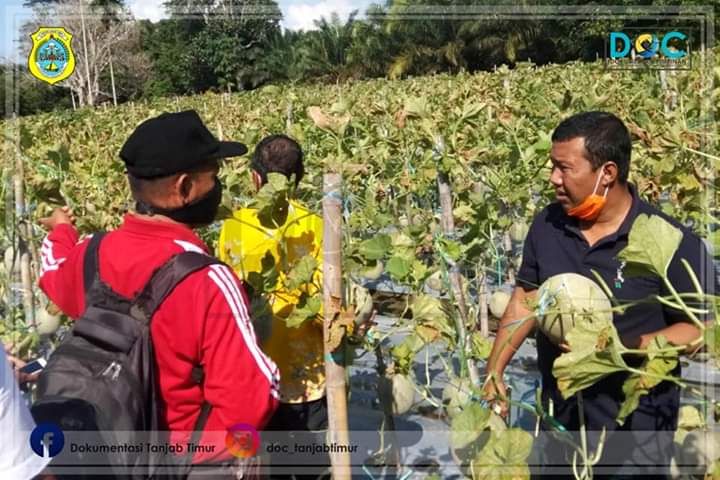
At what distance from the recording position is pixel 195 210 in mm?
1663

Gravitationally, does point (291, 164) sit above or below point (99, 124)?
below

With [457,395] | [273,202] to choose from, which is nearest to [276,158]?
[273,202]

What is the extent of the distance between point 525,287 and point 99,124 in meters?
12.9

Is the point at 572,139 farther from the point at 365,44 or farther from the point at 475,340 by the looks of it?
the point at 365,44

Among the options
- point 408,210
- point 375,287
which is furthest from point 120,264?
point 375,287

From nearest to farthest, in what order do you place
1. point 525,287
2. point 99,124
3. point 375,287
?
point 525,287 → point 375,287 → point 99,124

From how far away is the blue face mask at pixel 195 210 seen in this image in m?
1.63

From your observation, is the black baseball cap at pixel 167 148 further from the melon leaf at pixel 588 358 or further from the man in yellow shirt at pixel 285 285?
the melon leaf at pixel 588 358

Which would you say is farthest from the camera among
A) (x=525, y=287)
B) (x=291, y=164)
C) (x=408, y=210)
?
(x=408, y=210)

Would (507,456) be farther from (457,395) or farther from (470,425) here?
(457,395)

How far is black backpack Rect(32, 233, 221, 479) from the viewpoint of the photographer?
1472 mm

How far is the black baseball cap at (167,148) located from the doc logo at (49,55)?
165 cm

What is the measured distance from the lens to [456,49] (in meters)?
14.8

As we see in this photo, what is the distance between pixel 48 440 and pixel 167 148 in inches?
24.5
